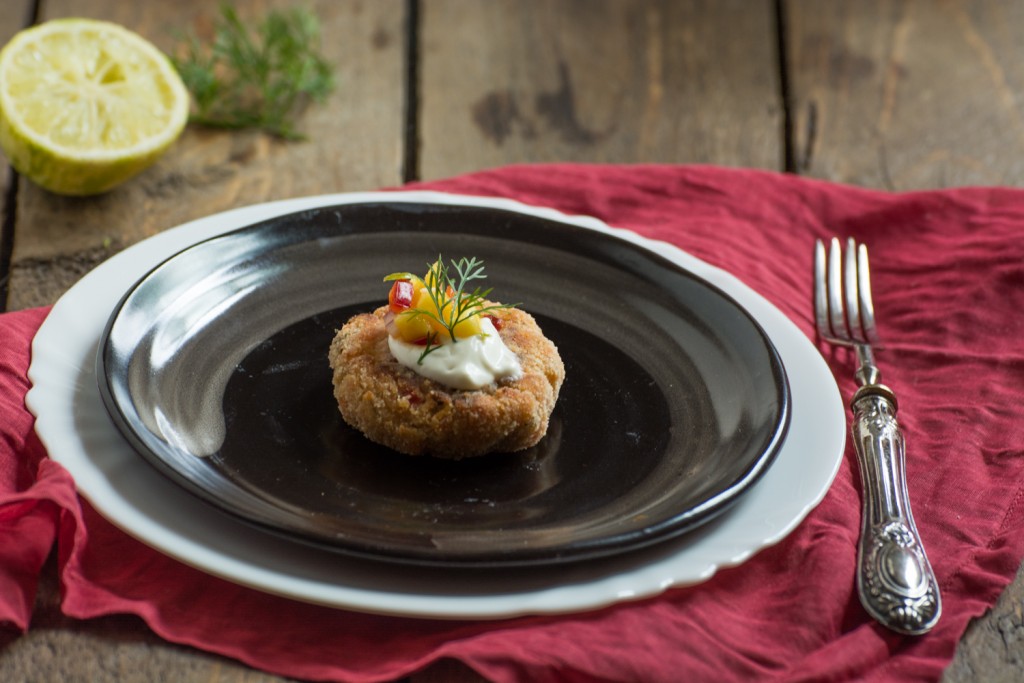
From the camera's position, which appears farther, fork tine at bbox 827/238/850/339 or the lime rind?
the lime rind

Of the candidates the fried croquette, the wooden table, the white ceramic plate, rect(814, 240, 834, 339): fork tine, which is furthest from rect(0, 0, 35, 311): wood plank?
rect(814, 240, 834, 339): fork tine

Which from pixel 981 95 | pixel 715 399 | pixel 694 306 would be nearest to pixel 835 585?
pixel 715 399

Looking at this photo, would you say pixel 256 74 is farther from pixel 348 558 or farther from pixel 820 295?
pixel 348 558

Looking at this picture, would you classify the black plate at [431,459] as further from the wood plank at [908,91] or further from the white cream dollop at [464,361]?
the wood plank at [908,91]

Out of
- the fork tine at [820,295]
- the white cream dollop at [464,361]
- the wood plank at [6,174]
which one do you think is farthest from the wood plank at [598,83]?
the white cream dollop at [464,361]

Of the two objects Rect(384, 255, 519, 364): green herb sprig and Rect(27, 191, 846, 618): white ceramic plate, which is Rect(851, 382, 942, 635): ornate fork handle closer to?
Rect(27, 191, 846, 618): white ceramic plate

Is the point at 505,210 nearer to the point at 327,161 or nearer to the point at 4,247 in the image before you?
the point at 327,161
